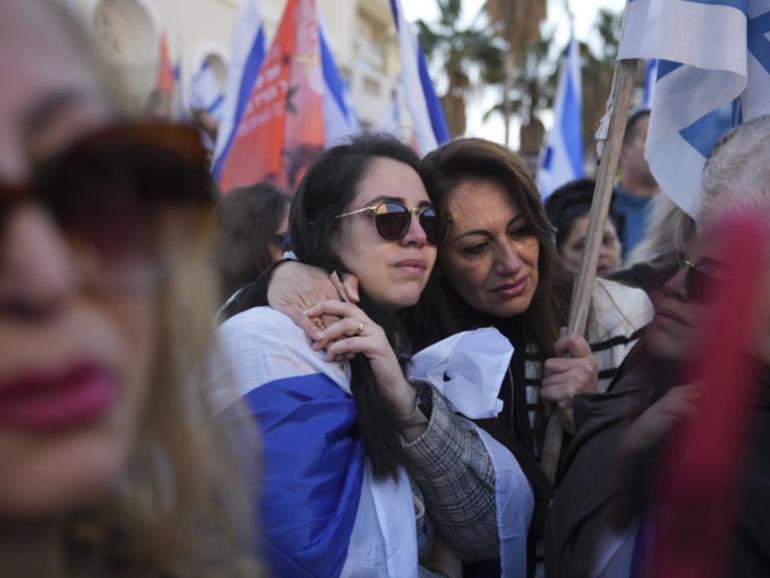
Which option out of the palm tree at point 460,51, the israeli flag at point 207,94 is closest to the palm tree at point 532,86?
the palm tree at point 460,51

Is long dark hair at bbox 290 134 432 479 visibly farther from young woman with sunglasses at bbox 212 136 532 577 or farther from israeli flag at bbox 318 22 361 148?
israeli flag at bbox 318 22 361 148

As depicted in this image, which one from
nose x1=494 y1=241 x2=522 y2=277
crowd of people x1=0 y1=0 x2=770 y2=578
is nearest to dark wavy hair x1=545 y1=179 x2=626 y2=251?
crowd of people x1=0 y1=0 x2=770 y2=578

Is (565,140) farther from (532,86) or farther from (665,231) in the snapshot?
(532,86)

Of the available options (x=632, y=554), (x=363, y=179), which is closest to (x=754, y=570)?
(x=632, y=554)

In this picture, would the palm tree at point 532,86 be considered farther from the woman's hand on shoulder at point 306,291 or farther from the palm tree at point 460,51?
the woman's hand on shoulder at point 306,291

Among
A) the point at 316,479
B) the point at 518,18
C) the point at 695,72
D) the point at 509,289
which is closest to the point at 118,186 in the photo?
the point at 316,479

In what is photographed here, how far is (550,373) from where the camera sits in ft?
7.57

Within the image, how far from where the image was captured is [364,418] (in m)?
1.95

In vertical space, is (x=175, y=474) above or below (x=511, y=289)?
above

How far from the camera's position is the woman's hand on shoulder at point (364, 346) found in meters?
1.97

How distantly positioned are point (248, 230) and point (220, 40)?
43.6 feet

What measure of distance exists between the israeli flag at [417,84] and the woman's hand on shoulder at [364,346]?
2303 millimetres

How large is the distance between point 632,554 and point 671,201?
3.59ft

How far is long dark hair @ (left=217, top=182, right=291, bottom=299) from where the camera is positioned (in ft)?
11.4
